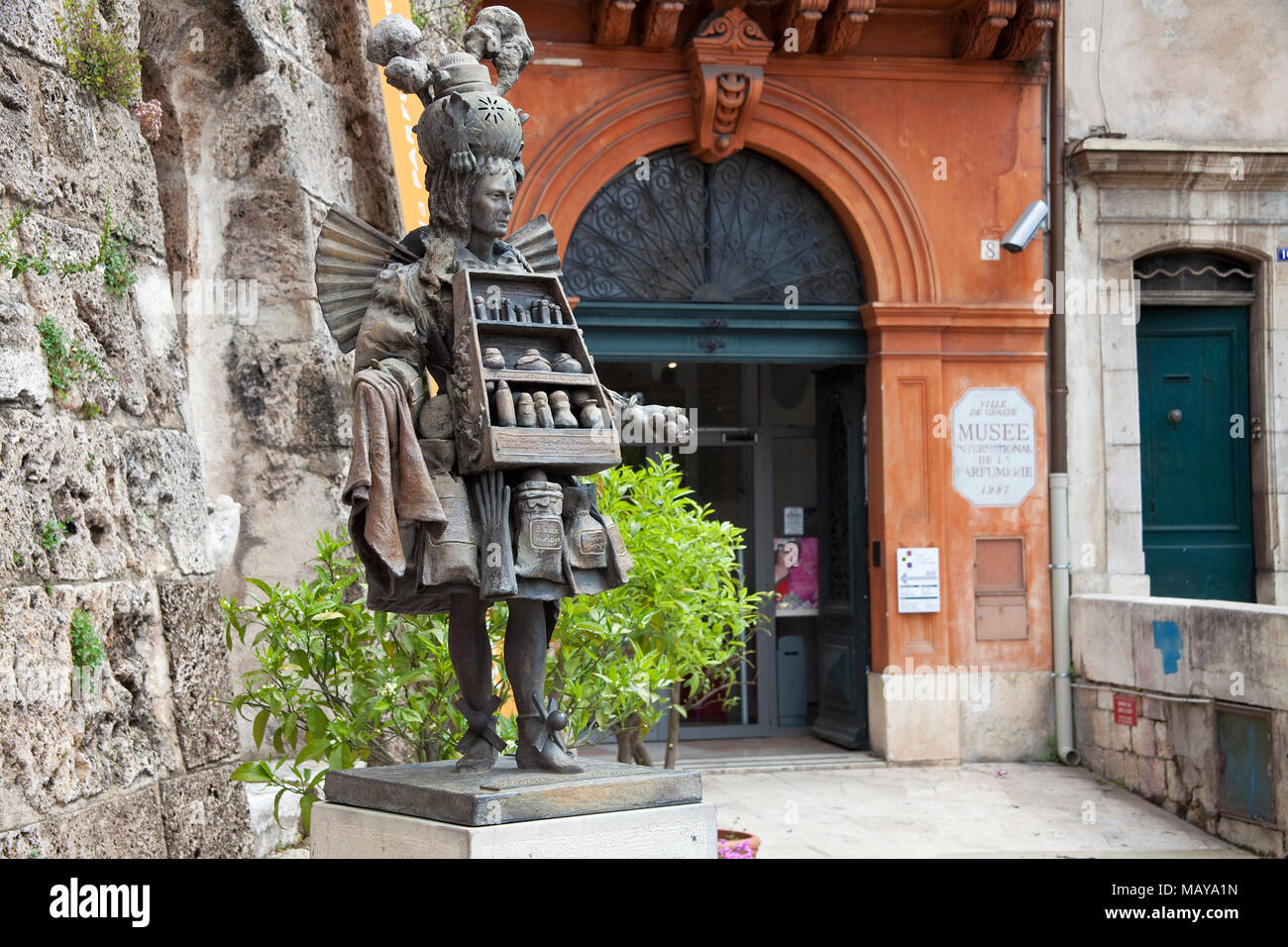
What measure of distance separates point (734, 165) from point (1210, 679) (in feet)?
14.6

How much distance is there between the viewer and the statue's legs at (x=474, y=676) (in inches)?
156

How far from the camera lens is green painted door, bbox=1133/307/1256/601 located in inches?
414

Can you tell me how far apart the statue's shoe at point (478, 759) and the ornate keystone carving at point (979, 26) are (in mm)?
7301

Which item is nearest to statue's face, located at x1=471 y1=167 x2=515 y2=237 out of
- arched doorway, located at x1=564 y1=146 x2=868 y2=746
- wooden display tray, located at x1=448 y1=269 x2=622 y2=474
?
wooden display tray, located at x1=448 y1=269 x2=622 y2=474

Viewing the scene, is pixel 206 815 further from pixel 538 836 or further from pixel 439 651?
pixel 538 836

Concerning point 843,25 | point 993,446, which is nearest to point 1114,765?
point 993,446

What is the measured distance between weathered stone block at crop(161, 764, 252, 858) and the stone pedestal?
2.35 feet

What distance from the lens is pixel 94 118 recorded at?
15.4 ft

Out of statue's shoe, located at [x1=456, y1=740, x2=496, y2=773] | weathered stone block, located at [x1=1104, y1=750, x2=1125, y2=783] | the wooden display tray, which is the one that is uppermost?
the wooden display tray

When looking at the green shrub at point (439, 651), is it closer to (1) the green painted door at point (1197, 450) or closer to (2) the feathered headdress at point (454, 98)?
(2) the feathered headdress at point (454, 98)

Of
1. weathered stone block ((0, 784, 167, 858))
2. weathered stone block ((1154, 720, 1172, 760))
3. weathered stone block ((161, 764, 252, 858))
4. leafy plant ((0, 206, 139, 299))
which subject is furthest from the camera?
weathered stone block ((1154, 720, 1172, 760))

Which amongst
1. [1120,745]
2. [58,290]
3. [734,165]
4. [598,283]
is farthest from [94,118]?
[1120,745]

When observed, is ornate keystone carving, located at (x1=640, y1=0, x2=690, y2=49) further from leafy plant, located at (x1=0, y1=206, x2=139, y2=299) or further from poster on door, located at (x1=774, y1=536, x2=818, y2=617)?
leafy plant, located at (x1=0, y1=206, x2=139, y2=299)
